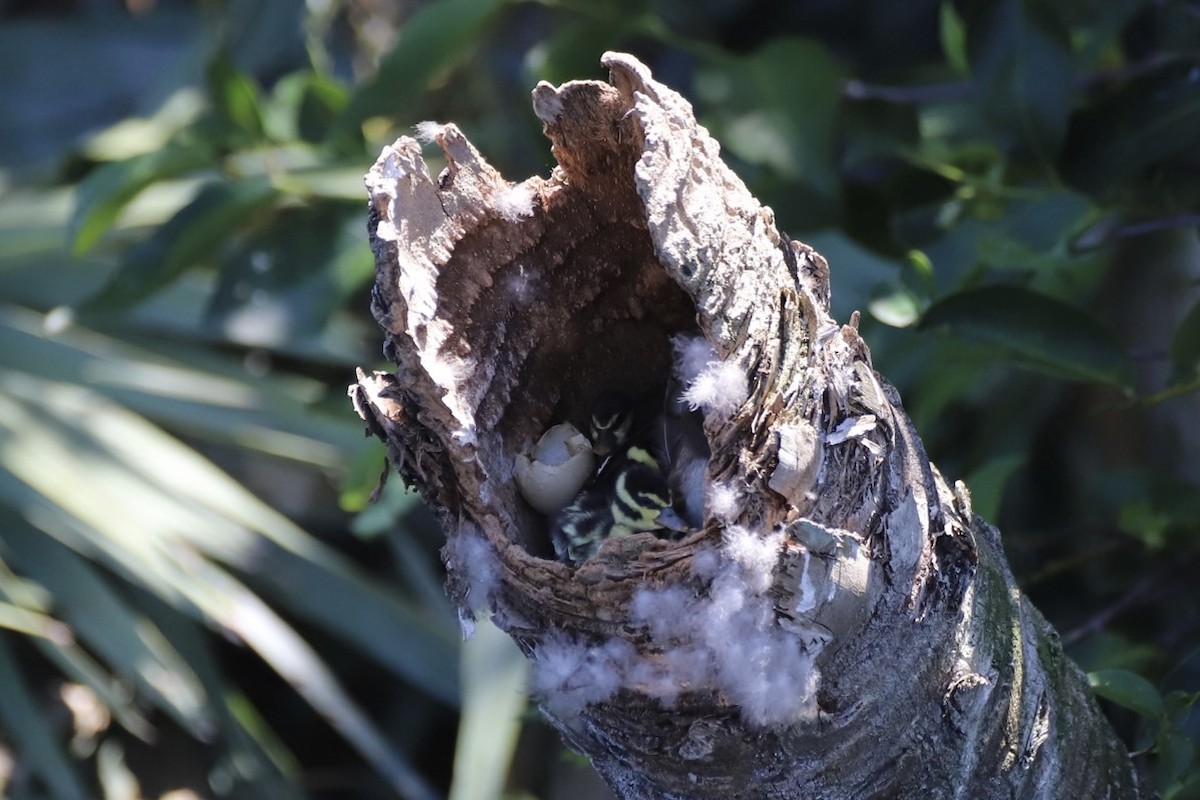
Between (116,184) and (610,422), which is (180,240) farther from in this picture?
(610,422)

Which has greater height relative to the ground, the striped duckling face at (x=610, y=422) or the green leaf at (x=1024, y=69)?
the green leaf at (x=1024, y=69)

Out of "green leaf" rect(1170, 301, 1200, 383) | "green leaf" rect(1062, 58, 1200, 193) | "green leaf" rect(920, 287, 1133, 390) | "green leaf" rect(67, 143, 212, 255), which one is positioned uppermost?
"green leaf" rect(1062, 58, 1200, 193)

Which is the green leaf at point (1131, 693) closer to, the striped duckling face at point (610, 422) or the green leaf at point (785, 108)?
the striped duckling face at point (610, 422)

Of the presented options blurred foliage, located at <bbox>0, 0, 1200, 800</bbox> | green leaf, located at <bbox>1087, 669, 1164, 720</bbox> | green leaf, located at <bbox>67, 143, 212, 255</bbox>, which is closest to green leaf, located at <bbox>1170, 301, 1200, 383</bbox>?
blurred foliage, located at <bbox>0, 0, 1200, 800</bbox>

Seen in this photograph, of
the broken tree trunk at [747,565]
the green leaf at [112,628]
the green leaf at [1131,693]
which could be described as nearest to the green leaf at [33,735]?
the green leaf at [112,628]

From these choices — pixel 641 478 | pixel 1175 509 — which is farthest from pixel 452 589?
pixel 1175 509

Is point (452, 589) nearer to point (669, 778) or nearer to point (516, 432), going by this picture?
point (669, 778)

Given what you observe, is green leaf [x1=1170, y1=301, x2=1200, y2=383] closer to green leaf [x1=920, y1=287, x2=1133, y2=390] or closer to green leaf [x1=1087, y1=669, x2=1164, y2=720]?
green leaf [x1=920, y1=287, x2=1133, y2=390]
